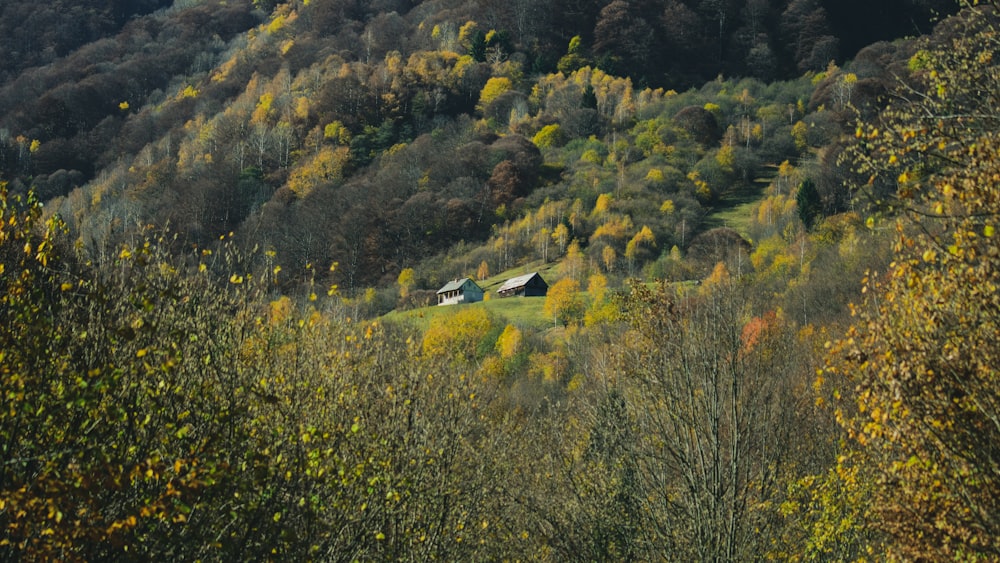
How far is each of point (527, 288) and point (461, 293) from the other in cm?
904

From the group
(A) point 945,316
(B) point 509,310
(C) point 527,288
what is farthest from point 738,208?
(A) point 945,316

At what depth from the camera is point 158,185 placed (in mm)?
161125

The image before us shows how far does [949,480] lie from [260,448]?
839 centimetres

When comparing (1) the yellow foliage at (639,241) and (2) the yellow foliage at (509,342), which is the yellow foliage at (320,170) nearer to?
(1) the yellow foliage at (639,241)

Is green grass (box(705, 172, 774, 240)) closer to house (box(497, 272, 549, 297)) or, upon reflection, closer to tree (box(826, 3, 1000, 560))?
house (box(497, 272, 549, 297))

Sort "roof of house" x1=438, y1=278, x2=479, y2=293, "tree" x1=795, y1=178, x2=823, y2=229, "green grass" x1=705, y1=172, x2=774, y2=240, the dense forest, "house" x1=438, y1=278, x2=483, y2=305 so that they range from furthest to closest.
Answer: "green grass" x1=705, y1=172, x2=774, y2=240
"roof of house" x1=438, y1=278, x2=479, y2=293
"tree" x1=795, y1=178, x2=823, y2=229
"house" x1=438, y1=278, x2=483, y2=305
the dense forest

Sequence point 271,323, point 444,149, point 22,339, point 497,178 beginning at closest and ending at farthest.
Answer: point 22,339
point 271,323
point 497,178
point 444,149

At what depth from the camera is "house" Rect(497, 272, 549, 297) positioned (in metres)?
113

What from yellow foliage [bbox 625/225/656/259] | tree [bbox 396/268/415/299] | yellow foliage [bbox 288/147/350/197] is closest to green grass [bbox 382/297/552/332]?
tree [bbox 396/268/415/299]

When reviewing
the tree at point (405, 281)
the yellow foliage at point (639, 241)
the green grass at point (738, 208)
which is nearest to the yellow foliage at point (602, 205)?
the yellow foliage at point (639, 241)

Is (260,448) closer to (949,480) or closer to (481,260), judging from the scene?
(949,480)

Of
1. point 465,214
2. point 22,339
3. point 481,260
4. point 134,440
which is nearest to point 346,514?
point 134,440

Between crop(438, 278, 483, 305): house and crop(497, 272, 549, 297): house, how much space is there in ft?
12.3

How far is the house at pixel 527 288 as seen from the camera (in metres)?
113
